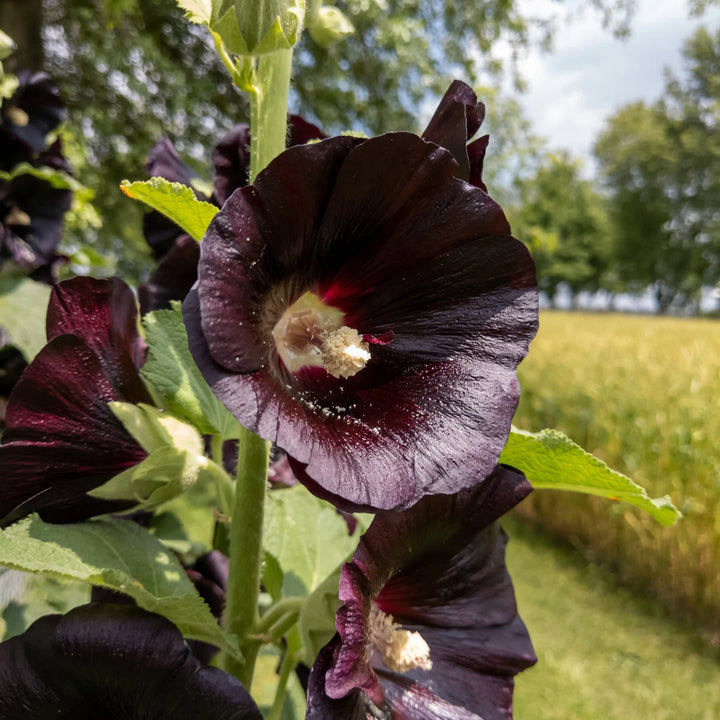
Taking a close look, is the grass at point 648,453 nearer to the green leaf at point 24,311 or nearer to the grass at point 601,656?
the grass at point 601,656

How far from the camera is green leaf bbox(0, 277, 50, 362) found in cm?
126

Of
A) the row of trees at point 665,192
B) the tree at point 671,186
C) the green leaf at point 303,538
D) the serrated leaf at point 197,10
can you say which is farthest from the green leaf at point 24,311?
the tree at point 671,186

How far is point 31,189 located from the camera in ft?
4.53

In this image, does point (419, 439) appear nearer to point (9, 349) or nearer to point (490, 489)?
point (490, 489)

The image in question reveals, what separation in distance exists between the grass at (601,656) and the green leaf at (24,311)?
2270mm

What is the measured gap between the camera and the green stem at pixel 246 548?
54 cm

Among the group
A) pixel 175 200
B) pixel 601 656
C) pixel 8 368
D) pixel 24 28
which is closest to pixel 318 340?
pixel 175 200

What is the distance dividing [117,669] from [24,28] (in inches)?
141

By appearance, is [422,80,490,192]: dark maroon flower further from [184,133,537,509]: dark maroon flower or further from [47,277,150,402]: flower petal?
[47,277,150,402]: flower petal

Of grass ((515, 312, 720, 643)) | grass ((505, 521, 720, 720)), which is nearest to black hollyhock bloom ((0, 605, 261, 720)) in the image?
grass ((505, 521, 720, 720))

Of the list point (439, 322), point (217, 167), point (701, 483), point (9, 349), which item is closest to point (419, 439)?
point (439, 322)

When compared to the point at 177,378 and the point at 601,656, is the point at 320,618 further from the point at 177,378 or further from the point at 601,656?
the point at 601,656

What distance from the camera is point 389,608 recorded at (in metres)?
0.58

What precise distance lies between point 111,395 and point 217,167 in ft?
0.79
